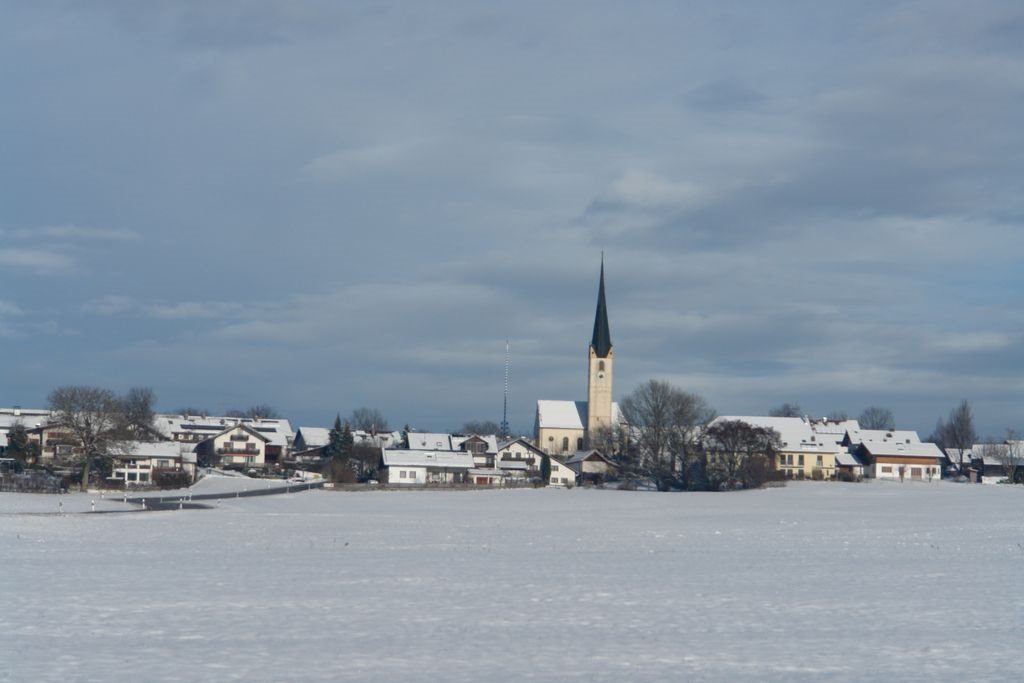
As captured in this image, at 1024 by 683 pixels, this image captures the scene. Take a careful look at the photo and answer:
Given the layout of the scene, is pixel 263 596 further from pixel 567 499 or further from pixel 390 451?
pixel 390 451

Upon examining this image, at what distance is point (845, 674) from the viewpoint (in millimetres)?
14969

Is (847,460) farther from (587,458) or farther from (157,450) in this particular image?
(157,450)

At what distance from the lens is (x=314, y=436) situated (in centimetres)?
18150

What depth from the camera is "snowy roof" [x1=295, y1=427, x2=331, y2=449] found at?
179 metres

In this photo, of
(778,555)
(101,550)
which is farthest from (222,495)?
(778,555)

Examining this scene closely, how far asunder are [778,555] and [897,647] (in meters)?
14.5

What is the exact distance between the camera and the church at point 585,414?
177625mm

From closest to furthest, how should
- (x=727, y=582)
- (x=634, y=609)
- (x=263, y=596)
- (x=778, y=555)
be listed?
(x=634, y=609)
(x=263, y=596)
(x=727, y=582)
(x=778, y=555)

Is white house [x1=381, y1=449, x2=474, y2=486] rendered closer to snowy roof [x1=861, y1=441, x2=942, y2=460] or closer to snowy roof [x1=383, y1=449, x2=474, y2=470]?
snowy roof [x1=383, y1=449, x2=474, y2=470]

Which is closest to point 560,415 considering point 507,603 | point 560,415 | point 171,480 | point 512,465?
point 560,415

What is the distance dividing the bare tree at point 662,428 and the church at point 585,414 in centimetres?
5806

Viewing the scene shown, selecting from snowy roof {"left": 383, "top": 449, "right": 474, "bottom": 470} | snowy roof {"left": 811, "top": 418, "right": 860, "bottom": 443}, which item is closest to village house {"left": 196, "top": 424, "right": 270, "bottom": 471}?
snowy roof {"left": 383, "top": 449, "right": 474, "bottom": 470}

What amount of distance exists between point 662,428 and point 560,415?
71.2 meters

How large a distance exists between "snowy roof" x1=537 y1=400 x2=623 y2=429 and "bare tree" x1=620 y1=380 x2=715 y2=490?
193 ft
